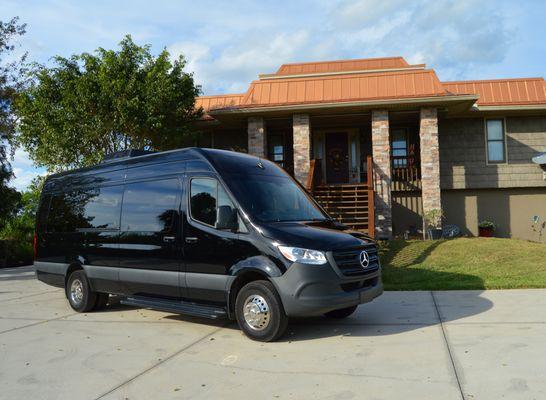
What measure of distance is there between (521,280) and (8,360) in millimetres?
8553

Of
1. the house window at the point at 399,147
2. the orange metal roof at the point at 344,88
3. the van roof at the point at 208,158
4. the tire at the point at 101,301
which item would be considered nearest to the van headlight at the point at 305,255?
the van roof at the point at 208,158

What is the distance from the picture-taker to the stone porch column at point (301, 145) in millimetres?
16969

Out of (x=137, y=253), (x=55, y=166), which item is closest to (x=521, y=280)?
(x=137, y=253)

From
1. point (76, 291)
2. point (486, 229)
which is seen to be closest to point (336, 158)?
point (486, 229)

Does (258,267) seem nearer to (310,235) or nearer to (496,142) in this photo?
(310,235)

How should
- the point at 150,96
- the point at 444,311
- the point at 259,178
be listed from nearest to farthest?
the point at 259,178
the point at 444,311
the point at 150,96

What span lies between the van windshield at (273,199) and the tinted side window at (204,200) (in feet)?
1.02

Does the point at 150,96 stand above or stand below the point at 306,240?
above

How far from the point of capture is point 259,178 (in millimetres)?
6887

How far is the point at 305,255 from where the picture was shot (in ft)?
18.9

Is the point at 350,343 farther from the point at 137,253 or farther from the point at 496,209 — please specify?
the point at 496,209

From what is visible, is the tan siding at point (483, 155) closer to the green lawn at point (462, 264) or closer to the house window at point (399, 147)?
the house window at point (399, 147)

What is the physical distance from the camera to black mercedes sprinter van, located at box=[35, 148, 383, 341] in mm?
5801

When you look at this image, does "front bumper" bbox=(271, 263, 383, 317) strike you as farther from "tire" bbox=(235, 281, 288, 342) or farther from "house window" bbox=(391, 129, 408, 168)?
"house window" bbox=(391, 129, 408, 168)
